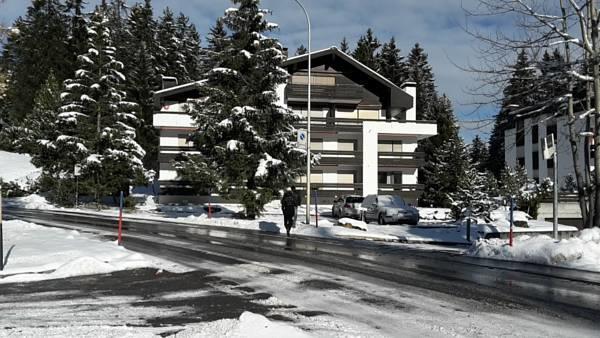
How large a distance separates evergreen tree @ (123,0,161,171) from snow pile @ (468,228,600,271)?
4320 cm

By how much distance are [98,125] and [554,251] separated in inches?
1294

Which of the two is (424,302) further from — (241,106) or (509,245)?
(241,106)

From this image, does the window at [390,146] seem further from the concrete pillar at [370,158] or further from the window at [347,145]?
the concrete pillar at [370,158]

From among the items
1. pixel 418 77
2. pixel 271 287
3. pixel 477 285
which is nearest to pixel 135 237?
pixel 271 287

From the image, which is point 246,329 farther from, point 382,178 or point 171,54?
point 171,54

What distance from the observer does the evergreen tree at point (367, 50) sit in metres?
71.8

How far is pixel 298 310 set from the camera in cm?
765

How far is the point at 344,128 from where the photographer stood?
51094 mm

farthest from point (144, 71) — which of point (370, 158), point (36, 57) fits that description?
point (370, 158)

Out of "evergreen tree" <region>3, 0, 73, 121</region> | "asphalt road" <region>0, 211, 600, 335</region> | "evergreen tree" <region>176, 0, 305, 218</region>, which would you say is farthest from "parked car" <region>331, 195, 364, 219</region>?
"evergreen tree" <region>3, 0, 73, 121</region>

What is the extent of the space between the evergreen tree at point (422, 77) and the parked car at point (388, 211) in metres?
45.7

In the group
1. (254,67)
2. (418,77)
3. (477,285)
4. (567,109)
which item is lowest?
(477,285)

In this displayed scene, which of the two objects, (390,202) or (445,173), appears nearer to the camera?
(390,202)

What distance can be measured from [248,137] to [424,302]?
22.8m
